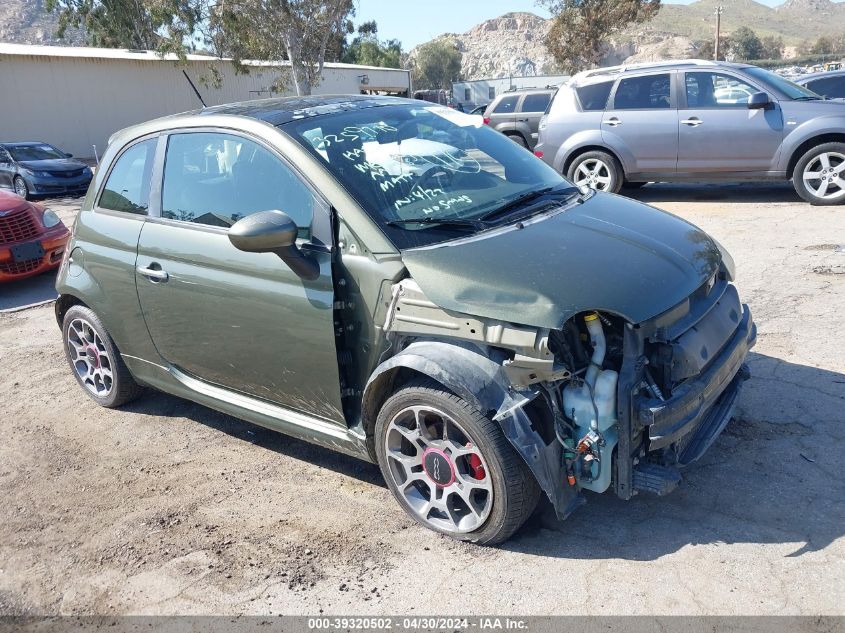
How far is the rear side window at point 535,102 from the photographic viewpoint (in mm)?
15758

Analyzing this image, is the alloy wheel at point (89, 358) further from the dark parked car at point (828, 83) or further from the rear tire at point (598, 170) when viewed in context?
the dark parked car at point (828, 83)

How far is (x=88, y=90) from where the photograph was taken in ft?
97.7

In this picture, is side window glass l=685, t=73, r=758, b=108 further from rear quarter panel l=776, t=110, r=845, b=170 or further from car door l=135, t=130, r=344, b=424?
car door l=135, t=130, r=344, b=424

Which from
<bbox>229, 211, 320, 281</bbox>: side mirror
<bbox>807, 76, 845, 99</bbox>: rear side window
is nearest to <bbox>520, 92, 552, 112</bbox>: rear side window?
<bbox>807, 76, 845, 99</bbox>: rear side window

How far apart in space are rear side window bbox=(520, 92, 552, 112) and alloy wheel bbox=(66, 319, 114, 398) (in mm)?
12705

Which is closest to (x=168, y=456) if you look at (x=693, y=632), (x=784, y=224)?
(x=693, y=632)

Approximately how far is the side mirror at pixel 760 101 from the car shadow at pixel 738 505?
6356 millimetres

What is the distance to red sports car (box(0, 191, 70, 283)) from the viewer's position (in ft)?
26.2

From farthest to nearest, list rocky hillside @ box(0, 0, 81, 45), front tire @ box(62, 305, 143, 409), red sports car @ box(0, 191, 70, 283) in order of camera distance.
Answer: rocky hillside @ box(0, 0, 81, 45) → red sports car @ box(0, 191, 70, 283) → front tire @ box(62, 305, 143, 409)

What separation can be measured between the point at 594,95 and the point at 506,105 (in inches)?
238

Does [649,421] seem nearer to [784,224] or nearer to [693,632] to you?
[693,632]

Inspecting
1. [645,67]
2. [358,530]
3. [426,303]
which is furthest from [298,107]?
[645,67]

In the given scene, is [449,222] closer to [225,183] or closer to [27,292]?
[225,183]

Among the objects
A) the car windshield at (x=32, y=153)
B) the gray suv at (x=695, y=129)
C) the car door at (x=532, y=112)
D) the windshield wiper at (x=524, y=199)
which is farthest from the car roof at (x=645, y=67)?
the car windshield at (x=32, y=153)
